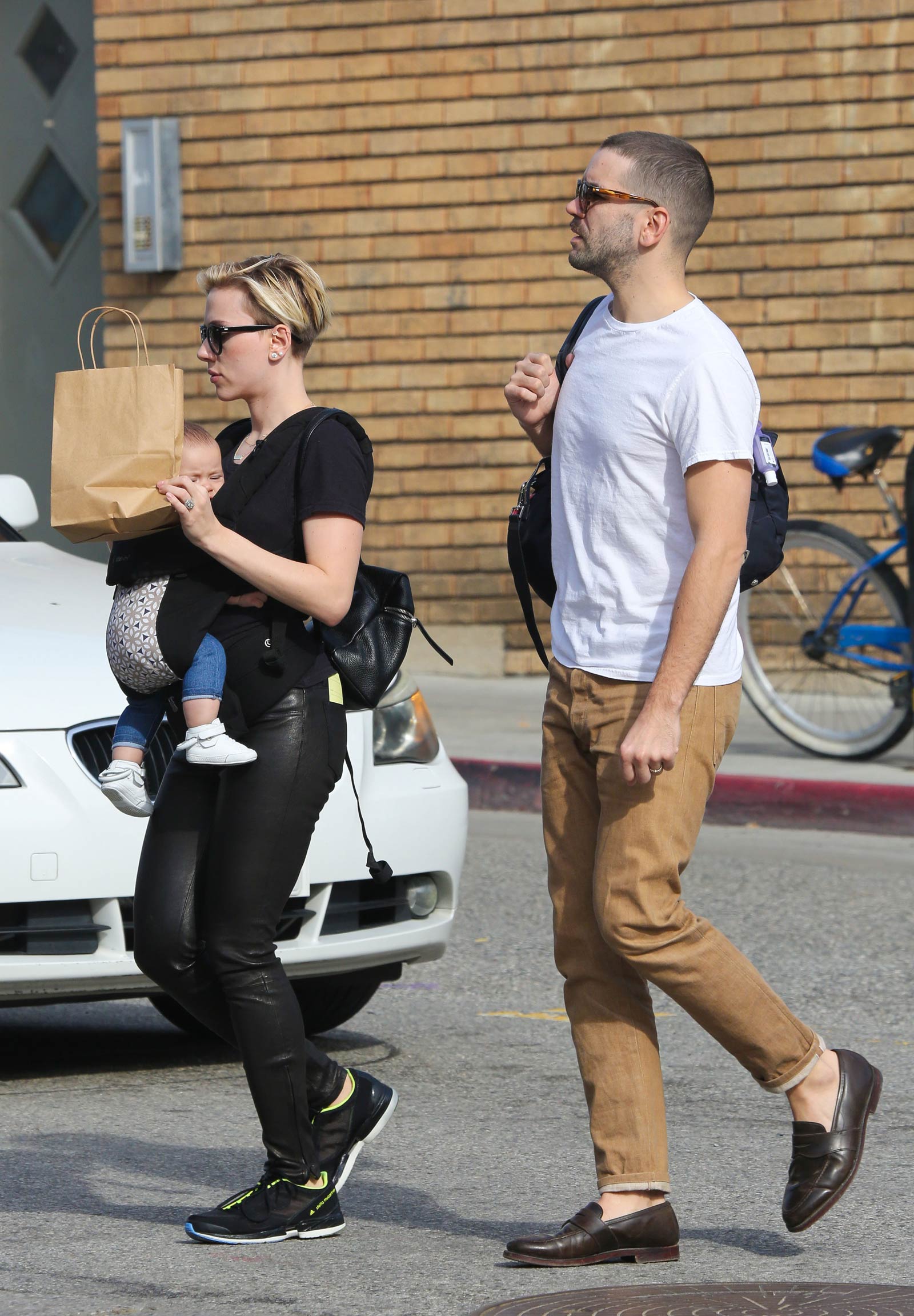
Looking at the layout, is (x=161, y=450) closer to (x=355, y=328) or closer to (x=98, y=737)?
(x=98, y=737)

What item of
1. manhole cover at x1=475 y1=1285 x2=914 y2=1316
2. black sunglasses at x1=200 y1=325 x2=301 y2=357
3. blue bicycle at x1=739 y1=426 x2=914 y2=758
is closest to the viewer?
manhole cover at x1=475 y1=1285 x2=914 y2=1316

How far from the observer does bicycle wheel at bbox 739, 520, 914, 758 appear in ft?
31.0

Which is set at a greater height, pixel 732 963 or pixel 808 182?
pixel 808 182

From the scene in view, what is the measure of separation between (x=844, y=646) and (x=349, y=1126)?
19.4 ft

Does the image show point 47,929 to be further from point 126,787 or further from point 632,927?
point 632,927

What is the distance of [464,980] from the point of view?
6.30 meters

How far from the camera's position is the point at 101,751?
4.90 meters

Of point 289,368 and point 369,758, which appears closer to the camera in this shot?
point 289,368

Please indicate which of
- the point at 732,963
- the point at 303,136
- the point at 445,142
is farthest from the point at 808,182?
the point at 732,963

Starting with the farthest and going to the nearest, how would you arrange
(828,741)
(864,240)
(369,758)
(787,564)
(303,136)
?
(303,136) < (864,240) < (787,564) < (828,741) < (369,758)

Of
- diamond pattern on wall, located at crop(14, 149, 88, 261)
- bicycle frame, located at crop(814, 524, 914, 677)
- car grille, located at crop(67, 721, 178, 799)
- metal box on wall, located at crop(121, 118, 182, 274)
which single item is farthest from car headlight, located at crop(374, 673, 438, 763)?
diamond pattern on wall, located at crop(14, 149, 88, 261)

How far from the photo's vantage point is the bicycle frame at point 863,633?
929cm

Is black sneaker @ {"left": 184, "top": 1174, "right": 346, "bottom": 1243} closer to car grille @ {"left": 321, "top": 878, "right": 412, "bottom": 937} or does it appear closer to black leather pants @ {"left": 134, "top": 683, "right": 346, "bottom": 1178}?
black leather pants @ {"left": 134, "top": 683, "right": 346, "bottom": 1178}

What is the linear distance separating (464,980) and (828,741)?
3.86 meters
